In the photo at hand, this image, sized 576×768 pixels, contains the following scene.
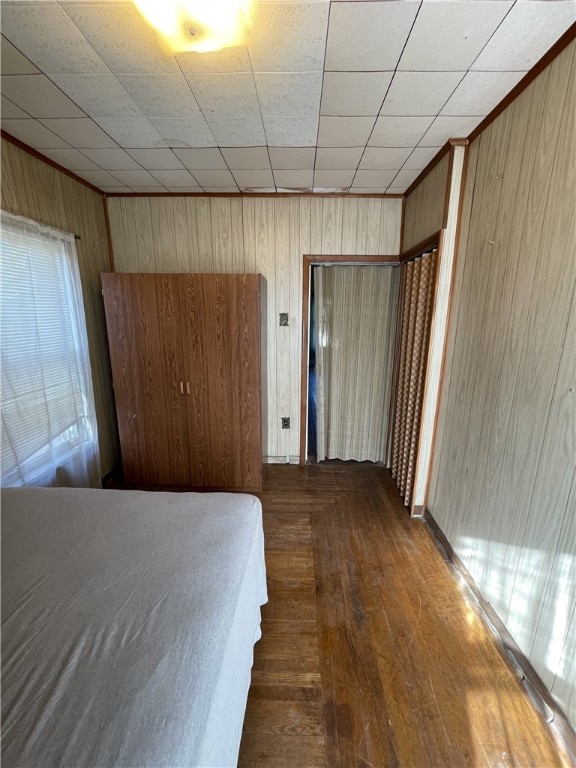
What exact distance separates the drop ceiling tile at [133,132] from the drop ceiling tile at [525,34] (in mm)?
1667

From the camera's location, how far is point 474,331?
1.79 metres

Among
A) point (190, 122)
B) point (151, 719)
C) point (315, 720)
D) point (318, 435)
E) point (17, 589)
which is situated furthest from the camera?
point (318, 435)

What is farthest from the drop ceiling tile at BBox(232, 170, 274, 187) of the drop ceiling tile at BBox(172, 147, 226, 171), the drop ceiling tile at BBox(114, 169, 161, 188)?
the drop ceiling tile at BBox(114, 169, 161, 188)

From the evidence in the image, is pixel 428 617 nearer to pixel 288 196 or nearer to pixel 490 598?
pixel 490 598

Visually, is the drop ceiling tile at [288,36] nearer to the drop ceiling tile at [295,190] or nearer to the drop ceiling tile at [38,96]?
the drop ceiling tile at [38,96]

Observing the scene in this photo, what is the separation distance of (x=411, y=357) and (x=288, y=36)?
1.93 meters

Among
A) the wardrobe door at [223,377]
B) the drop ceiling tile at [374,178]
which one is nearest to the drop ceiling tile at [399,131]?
the drop ceiling tile at [374,178]

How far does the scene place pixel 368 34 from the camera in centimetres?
117

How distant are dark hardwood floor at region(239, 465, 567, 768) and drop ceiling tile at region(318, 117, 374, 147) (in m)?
2.59

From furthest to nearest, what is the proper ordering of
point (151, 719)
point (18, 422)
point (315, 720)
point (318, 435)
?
point (318, 435) < point (18, 422) < point (315, 720) < point (151, 719)

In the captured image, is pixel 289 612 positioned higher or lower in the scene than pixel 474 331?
lower

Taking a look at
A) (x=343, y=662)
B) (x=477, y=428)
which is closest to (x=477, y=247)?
(x=477, y=428)

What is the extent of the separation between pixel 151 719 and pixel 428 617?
1468 mm

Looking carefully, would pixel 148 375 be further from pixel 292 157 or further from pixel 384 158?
pixel 384 158
